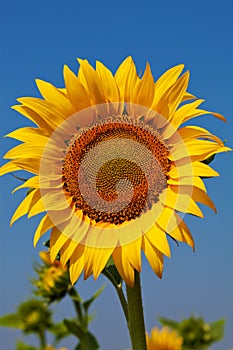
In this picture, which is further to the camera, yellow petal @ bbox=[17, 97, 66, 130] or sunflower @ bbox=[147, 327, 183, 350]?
sunflower @ bbox=[147, 327, 183, 350]

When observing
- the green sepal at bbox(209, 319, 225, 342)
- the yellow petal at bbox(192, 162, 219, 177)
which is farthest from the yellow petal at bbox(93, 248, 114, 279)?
the green sepal at bbox(209, 319, 225, 342)

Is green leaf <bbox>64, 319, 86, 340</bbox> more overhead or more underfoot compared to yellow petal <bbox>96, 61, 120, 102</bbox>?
more underfoot

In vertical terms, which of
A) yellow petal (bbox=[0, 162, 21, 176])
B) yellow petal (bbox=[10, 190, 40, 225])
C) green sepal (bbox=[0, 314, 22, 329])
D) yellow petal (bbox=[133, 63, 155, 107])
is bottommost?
yellow petal (bbox=[10, 190, 40, 225])

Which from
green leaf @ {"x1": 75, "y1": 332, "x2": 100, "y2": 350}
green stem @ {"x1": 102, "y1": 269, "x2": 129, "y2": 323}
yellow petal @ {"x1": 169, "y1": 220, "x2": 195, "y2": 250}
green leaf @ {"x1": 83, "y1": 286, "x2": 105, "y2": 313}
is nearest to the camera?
yellow petal @ {"x1": 169, "y1": 220, "x2": 195, "y2": 250}

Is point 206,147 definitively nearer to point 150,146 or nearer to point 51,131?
point 150,146

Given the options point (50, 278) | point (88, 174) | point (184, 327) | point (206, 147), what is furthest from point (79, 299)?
Result: point (206, 147)

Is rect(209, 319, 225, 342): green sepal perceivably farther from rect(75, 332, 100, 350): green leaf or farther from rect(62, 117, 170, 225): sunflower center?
rect(62, 117, 170, 225): sunflower center

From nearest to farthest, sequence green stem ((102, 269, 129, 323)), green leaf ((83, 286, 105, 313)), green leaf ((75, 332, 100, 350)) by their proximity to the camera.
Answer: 1. green stem ((102, 269, 129, 323))
2. green leaf ((75, 332, 100, 350))
3. green leaf ((83, 286, 105, 313))

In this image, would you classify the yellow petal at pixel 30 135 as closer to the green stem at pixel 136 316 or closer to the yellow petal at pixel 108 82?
the yellow petal at pixel 108 82
